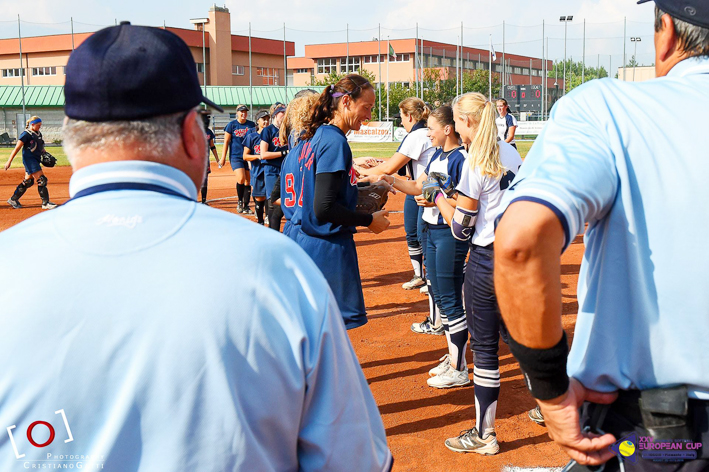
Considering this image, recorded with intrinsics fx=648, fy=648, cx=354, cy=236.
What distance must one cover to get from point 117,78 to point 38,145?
52.9ft

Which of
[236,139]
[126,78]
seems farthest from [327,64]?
[126,78]

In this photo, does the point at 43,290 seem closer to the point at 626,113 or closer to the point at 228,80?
the point at 626,113

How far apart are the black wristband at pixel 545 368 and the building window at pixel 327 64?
79.2m

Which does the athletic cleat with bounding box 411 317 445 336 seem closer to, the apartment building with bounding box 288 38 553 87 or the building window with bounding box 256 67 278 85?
the apartment building with bounding box 288 38 553 87

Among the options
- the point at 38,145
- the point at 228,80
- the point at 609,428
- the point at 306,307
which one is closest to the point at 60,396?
the point at 306,307

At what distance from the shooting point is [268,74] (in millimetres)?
70750

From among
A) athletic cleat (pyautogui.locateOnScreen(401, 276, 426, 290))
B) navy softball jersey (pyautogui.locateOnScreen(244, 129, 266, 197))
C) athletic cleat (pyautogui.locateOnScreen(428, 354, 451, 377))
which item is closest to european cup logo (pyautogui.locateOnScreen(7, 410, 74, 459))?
athletic cleat (pyautogui.locateOnScreen(428, 354, 451, 377))

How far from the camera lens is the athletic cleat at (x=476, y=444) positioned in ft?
14.3

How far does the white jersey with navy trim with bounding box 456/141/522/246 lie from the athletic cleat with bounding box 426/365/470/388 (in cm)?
148

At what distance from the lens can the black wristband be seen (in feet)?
5.36

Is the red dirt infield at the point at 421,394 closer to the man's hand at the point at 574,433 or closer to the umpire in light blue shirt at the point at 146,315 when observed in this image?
the man's hand at the point at 574,433

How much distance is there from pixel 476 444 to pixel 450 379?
1115 mm

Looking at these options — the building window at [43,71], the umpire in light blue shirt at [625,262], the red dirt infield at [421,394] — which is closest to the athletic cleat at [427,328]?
the red dirt infield at [421,394]

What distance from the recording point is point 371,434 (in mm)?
1488
